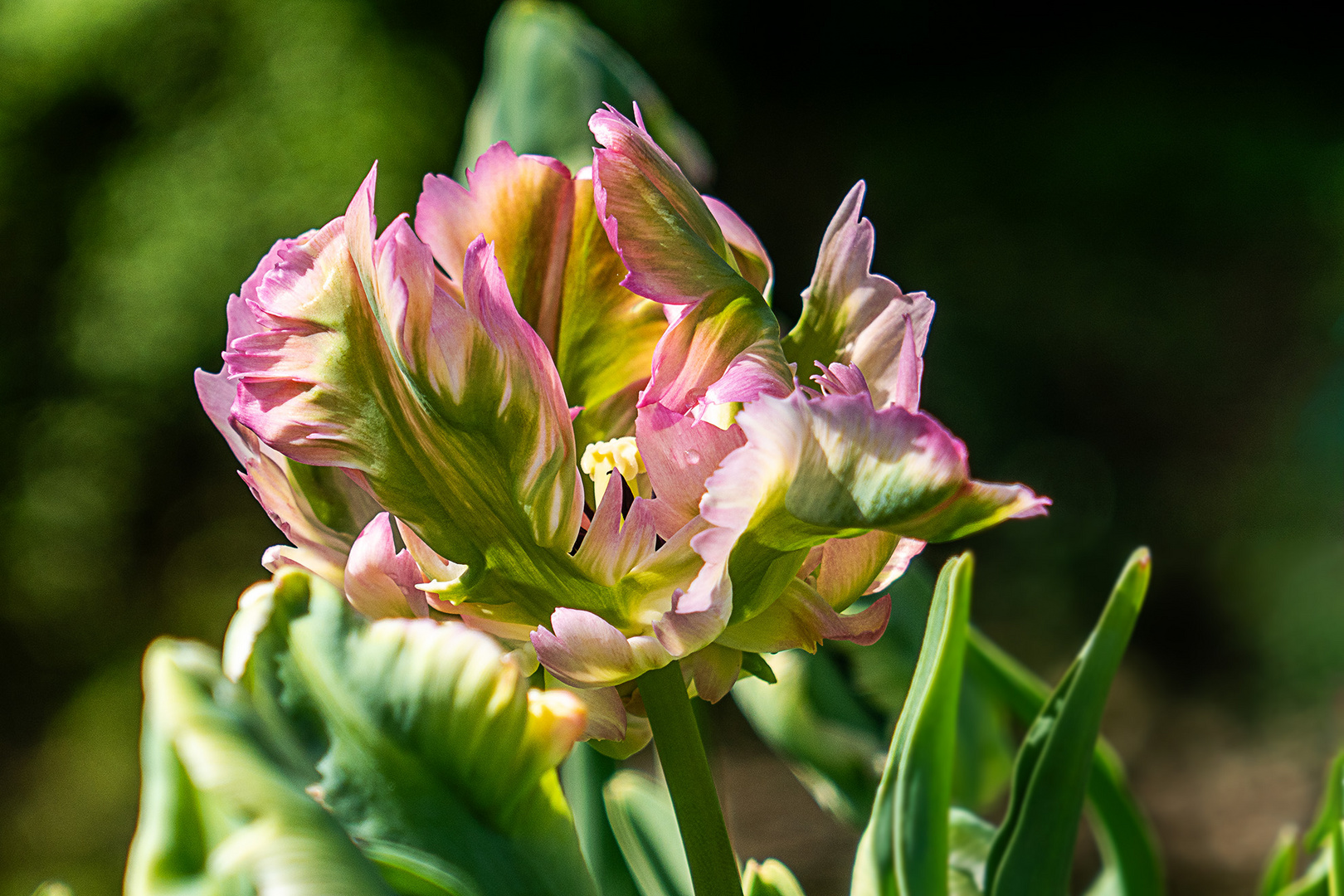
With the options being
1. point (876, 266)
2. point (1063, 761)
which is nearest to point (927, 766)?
point (1063, 761)

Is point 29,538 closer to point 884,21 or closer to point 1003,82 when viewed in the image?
point 884,21

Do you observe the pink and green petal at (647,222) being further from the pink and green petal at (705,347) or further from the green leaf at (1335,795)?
the green leaf at (1335,795)

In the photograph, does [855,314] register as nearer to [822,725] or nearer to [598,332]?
[598,332]

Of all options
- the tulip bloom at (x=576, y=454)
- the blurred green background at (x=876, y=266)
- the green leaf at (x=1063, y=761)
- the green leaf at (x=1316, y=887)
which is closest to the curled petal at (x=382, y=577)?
the tulip bloom at (x=576, y=454)

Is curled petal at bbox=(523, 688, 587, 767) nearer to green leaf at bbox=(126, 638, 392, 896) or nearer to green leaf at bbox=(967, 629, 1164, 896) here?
green leaf at bbox=(126, 638, 392, 896)

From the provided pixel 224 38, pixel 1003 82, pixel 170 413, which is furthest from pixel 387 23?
pixel 1003 82

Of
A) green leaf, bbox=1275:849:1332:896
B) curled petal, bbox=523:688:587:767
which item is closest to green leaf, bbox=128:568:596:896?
curled petal, bbox=523:688:587:767

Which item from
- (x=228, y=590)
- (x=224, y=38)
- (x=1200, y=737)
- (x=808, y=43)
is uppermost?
(x=808, y=43)
